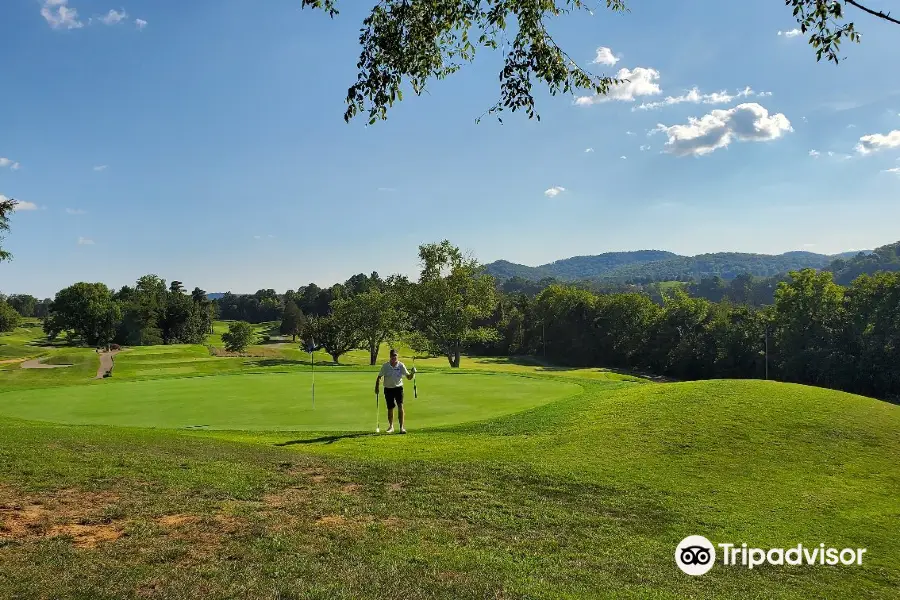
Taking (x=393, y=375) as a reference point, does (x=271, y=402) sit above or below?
below

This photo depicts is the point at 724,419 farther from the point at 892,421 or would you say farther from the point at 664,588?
Answer: the point at 664,588

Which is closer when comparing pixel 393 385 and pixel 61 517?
pixel 61 517

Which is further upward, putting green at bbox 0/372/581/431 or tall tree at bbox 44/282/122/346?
tall tree at bbox 44/282/122/346

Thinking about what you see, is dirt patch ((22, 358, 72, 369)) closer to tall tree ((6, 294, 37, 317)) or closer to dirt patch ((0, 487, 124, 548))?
dirt patch ((0, 487, 124, 548))

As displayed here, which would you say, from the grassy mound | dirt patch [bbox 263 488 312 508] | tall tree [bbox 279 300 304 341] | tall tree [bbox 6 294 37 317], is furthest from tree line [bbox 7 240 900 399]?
tall tree [bbox 6 294 37 317]

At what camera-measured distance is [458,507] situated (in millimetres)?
7352

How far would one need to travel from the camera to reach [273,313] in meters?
149

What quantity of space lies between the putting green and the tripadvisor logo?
857cm

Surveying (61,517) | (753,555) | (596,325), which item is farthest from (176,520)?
(596,325)

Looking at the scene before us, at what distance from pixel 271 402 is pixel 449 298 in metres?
32.8

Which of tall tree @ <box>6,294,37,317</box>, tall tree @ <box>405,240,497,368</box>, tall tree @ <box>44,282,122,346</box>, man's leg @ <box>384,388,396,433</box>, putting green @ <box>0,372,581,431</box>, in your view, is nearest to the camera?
man's leg @ <box>384,388,396,433</box>

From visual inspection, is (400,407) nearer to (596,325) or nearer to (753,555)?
(753,555)

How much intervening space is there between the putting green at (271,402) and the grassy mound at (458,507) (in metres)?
2.29

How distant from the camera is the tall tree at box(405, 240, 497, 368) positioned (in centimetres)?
4959
